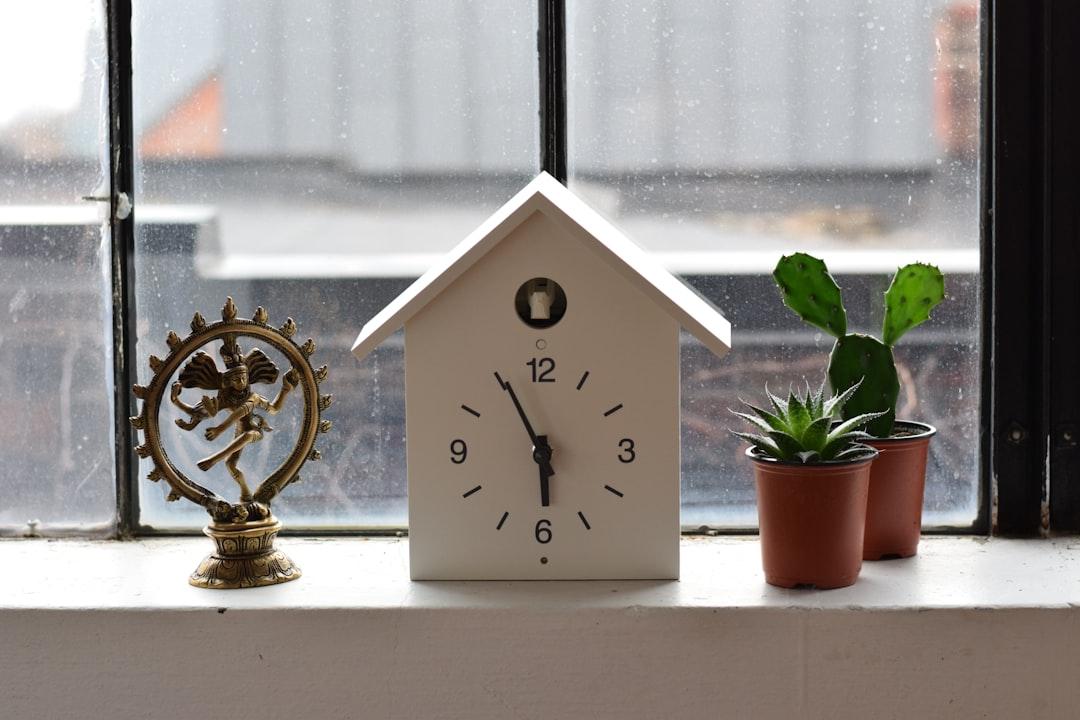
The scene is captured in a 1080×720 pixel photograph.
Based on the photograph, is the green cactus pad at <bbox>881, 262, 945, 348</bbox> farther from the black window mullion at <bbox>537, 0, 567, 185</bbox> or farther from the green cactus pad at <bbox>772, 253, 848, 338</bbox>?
the black window mullion at <bbox>537, 0, 567, 185</bbox>

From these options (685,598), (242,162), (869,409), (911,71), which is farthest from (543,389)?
(911,71)

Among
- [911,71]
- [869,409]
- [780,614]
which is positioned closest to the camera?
[780,614]

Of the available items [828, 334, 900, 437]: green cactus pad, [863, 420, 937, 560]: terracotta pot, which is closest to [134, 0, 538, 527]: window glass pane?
[828, 334, 900, 437]: green cactus pad

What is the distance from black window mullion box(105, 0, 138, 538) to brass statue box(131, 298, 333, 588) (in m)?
0.22

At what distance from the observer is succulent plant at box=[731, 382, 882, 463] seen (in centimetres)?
144

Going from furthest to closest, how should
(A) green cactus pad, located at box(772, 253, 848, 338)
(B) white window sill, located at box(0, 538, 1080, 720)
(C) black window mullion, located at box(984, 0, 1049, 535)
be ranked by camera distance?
(C) black window mullion, located at box(984, 0, 1049, 535) < (A) green cactus pad, located at box(772, 253, 848, 338) < (B) white window sill, located at box(0, 538, 1080, 720)

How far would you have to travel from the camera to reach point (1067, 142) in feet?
5.32

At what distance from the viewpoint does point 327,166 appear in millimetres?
1701

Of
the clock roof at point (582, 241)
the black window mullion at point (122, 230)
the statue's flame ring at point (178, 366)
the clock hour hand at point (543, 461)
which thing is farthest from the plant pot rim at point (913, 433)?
the black window mullion at point (122, 230)

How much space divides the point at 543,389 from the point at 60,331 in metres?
0.70

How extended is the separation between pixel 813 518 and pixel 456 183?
65 centimetres

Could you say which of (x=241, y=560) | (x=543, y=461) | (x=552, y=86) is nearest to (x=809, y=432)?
(x=543, y=461)

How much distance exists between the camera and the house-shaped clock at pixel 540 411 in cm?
147

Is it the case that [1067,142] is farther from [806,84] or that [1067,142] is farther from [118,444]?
[118,444]
